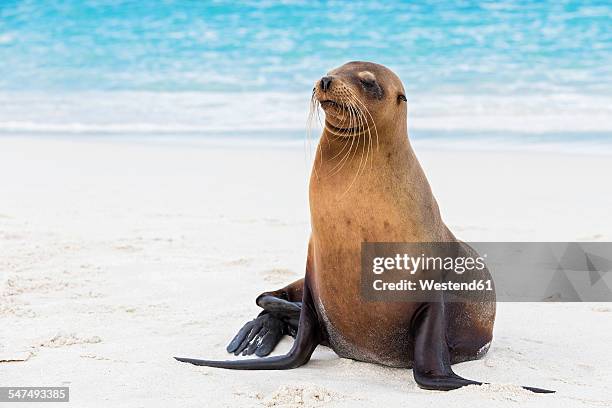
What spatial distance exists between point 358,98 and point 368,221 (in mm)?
498

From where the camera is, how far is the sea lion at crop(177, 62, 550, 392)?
3.78 meters

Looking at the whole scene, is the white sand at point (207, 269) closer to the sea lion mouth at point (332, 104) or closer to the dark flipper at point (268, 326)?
the dark flipper at point (268, 326)

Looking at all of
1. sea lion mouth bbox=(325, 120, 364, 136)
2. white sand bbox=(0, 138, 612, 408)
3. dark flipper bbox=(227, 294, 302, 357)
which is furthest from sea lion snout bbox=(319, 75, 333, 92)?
dark flipper bbox=(227, 294, 302, 357)

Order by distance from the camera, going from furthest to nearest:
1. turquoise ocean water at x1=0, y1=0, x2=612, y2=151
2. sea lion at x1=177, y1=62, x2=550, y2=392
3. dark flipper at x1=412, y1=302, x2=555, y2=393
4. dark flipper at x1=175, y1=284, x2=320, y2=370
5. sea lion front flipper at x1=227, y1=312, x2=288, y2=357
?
turquoise ocean water at x1=0, y1=0, x2=612, y2=151 → sea lion front flipper at x1=227, y1=312, x2=288, y2=357 → dark flipper at x1=175, y1=284, x2=320, y2=370 → sea lion at x1=177, y1=62, x2=550, y2=392 → dark flipper at x1=412, y1=302, x2=555, y2=393

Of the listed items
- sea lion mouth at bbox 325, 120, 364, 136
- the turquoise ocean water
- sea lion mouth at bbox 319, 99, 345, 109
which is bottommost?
sea lion mouth at bbox 325, 120, 364, 136

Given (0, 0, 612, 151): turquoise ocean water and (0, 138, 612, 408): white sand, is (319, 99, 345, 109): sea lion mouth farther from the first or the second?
(0, 0, 612, 151): turquoise ocean water

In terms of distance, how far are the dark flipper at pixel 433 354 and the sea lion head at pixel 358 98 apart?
79cm

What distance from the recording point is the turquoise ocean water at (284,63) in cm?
1380

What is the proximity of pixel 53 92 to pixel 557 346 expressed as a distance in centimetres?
1502

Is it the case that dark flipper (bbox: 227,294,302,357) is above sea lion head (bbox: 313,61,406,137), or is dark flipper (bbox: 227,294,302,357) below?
below

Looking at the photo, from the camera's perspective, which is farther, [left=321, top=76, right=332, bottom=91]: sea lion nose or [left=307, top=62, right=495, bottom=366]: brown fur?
[left=307, top=62, right=495, bottom=366]: brown fur

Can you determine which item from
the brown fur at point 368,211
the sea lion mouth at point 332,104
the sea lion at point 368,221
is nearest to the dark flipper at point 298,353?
the sea lion at point 368,221

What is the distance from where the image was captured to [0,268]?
220 inches

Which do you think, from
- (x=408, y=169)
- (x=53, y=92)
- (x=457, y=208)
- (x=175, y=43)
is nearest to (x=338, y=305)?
(x=408, y=169)
